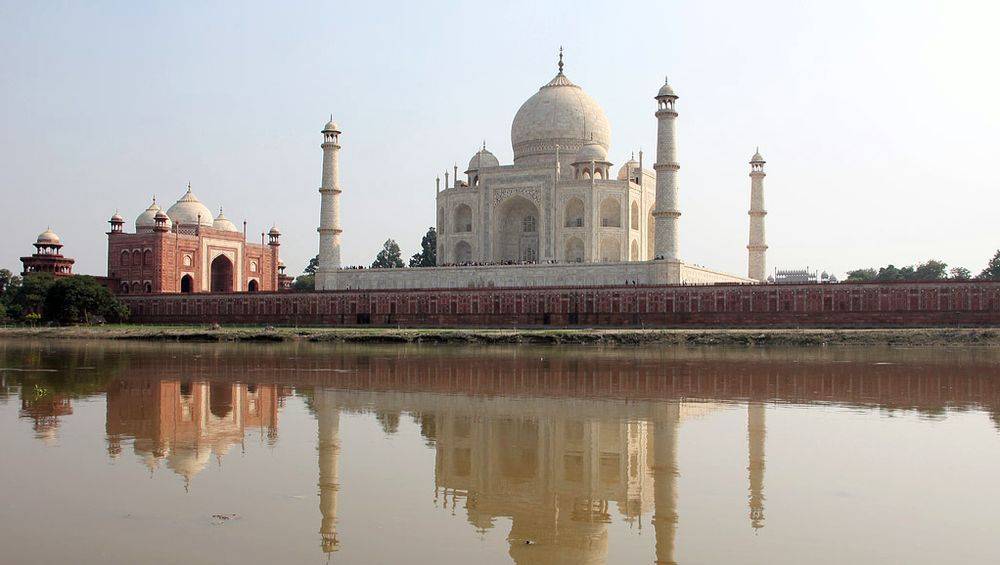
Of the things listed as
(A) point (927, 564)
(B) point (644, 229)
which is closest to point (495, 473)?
(A) point (927, 564)

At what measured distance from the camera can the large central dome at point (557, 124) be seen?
140 ft

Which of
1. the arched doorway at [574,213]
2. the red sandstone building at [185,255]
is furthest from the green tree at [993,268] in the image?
the red sandstone building at [185,255]

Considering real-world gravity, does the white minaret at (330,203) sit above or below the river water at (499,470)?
above

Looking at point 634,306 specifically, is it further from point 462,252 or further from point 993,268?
point 993,268

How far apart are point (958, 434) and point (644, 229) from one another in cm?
3250

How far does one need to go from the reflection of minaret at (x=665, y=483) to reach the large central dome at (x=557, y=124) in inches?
1248

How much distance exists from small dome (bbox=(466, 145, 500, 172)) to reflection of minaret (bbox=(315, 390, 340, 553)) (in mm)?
30551

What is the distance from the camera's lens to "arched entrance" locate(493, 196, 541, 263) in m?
42.5

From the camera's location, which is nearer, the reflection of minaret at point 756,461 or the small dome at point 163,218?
the reflection of minaret at point 756,461

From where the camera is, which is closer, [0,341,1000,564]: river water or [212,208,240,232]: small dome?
[0,341,1000,564]: river water

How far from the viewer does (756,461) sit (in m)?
8.77

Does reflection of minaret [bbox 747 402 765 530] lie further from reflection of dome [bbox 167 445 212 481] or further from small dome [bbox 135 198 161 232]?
small dome [bbox 135 198 161 232]

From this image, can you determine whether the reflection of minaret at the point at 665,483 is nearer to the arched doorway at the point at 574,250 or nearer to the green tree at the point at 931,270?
the arched doorway at the point at 574,250

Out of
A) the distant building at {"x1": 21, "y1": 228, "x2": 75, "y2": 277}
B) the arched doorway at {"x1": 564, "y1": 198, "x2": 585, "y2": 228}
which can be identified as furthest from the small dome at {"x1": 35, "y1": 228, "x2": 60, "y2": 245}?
the arched doorway at {"x1": 564, "y1": 198, "x2": 585, "y2": 228}
